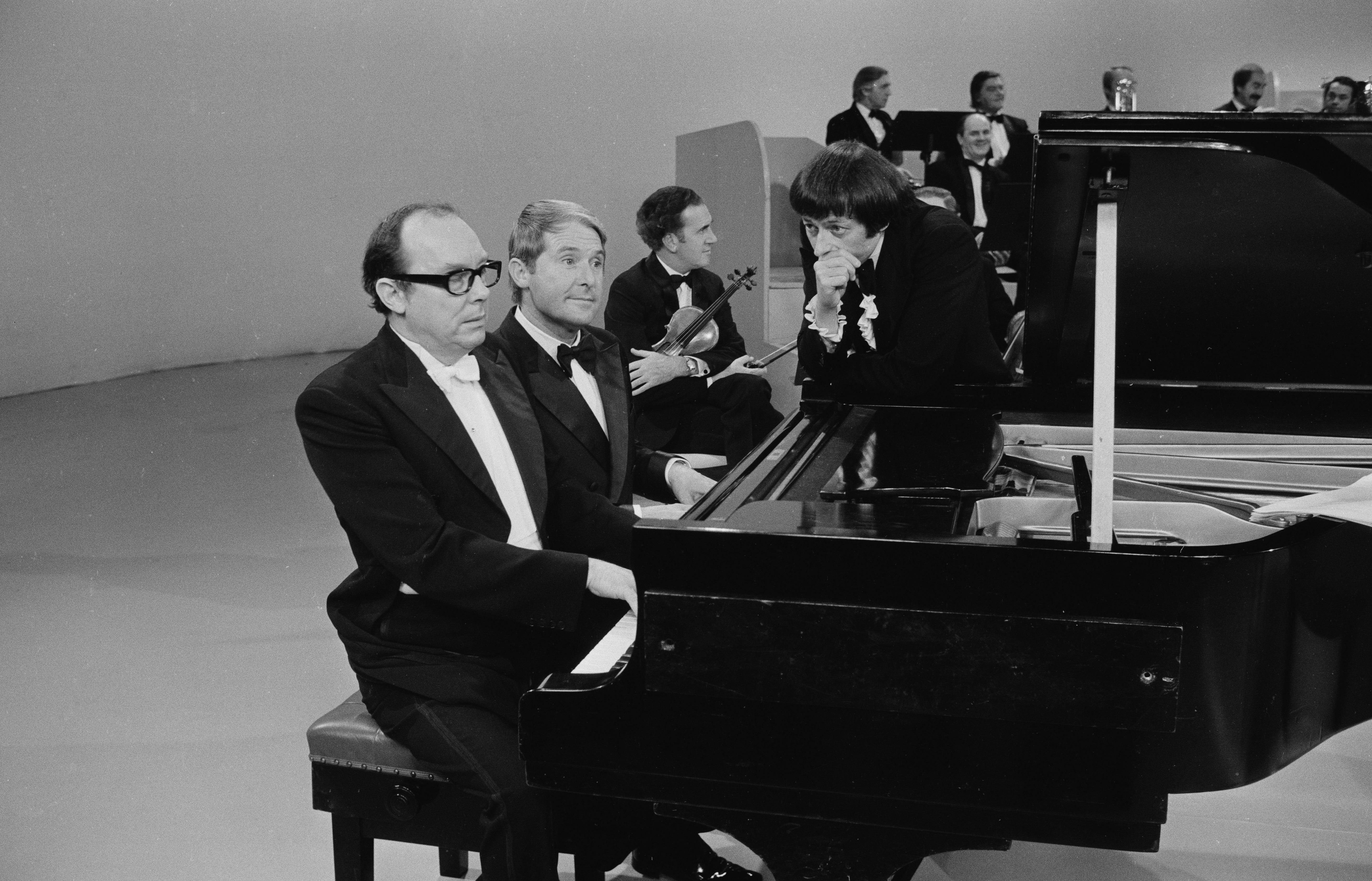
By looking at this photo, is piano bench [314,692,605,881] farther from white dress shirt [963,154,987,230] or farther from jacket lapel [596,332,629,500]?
white dress shirt [963,154,987,230]

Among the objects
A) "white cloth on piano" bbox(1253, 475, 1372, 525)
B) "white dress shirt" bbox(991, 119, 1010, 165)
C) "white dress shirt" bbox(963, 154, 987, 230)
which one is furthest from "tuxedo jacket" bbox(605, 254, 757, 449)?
"white dress shirt" bbox(991, 119, 1010, 165)

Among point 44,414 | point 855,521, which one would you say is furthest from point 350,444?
point 44,414

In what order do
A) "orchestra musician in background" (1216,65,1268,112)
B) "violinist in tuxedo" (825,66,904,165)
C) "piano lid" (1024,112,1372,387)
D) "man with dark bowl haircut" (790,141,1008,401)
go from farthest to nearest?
"orchestra musician in background" (1216,65,1268,112)
"violinist in tuxedo" (825,66,904,165)
"man with dark bowl haircut" (790,141,1008,401)
"piano lid" (1024,112,1372,387)

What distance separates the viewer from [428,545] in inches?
78.7

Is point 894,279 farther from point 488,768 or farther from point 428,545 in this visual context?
point 488,768

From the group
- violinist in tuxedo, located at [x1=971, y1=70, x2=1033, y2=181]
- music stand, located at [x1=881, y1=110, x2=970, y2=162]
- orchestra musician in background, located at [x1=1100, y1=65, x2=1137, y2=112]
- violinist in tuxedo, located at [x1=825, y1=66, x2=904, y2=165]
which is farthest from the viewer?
violinist in tuxedo, located at [x1=971, y1=70, x2=1033, y2=181]

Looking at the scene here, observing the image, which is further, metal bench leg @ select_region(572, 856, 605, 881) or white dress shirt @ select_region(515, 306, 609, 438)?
white dress shirt @ select_region(515, 306, 609, 438)

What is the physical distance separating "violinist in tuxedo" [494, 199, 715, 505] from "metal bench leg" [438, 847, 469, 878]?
0.77m

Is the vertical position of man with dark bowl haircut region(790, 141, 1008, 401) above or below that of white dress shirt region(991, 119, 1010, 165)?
below

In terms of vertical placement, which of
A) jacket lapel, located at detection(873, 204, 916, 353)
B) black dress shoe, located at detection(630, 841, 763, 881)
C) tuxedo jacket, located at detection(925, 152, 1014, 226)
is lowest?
black dress shoe, located at detection(630, 841, 763, 881)

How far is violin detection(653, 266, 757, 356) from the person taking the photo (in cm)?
443

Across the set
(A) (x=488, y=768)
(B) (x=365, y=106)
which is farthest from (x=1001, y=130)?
(A) (x=488, y=768)

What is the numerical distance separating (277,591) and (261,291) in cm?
471

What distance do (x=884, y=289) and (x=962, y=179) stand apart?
16.9 feet
